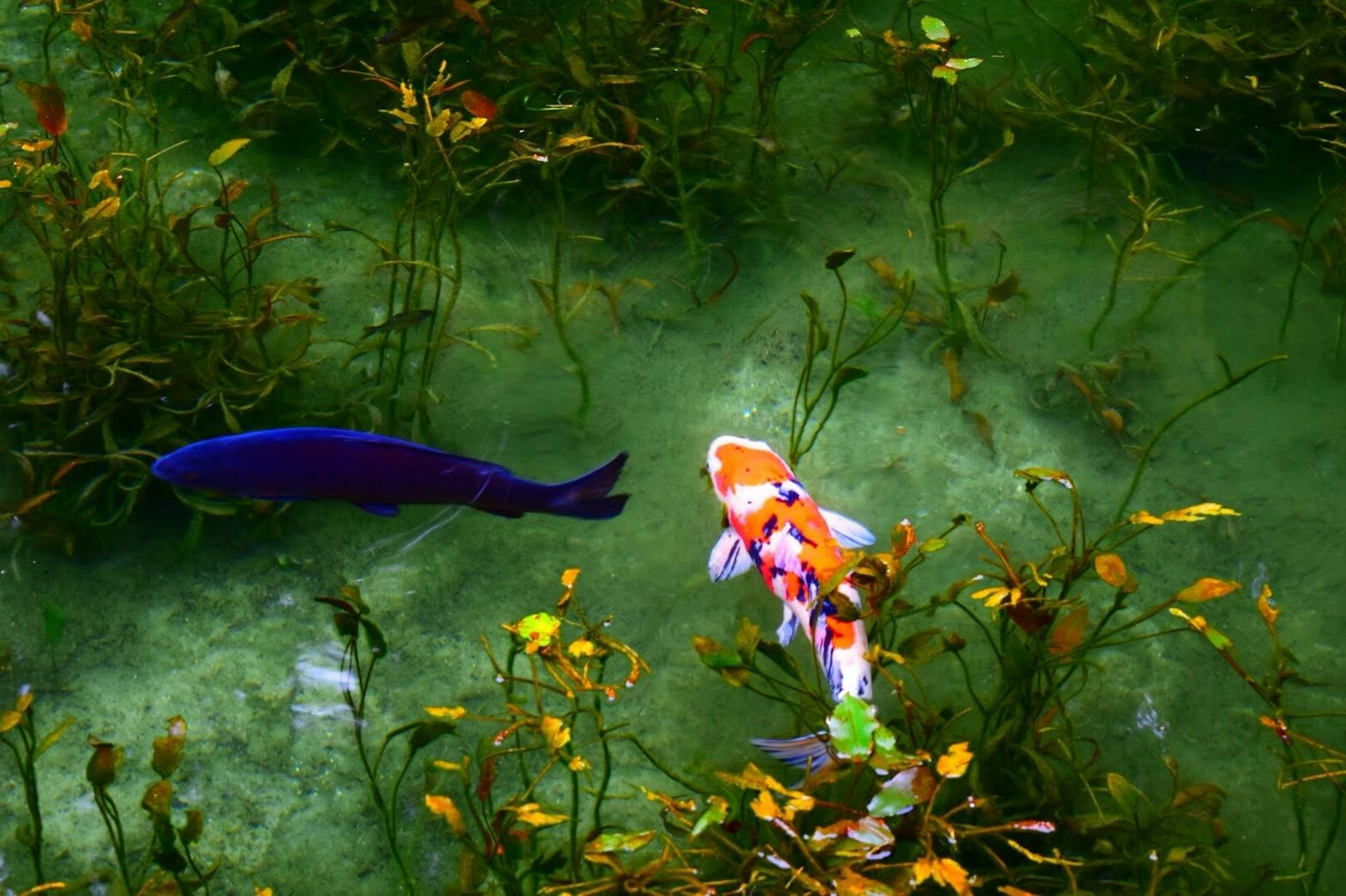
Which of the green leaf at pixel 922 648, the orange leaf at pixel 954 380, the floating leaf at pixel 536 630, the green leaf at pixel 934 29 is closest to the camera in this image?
the floating leaf at pixel 536 630

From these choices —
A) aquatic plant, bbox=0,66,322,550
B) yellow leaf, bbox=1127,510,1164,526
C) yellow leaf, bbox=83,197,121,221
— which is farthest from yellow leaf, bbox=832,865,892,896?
yellow leaf, bbox=83,197,121,221

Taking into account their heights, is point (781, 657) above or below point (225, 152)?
below

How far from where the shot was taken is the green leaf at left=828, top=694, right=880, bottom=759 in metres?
2.35

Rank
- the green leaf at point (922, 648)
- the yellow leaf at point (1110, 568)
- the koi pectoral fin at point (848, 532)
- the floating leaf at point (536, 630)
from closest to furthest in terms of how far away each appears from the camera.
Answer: the floating leaf at point (536, 630)
the yellow leaf at point (1110, 568)
the green leaf at point (922, 648)
the koi pectoral fin at point (848, 532)

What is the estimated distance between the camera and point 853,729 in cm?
236

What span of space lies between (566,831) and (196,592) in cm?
148

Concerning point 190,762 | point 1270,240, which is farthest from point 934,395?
point 190,762

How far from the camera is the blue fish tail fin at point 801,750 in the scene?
3121mm

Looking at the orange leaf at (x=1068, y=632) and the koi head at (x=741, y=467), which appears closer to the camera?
the orange leaf at (x=1068, y=632)

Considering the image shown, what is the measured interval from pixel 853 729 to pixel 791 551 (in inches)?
41.9

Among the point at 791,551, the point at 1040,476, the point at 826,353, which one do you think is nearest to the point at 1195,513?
the point at 1040,476

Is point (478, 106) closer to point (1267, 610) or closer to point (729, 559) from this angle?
point (729, 559)

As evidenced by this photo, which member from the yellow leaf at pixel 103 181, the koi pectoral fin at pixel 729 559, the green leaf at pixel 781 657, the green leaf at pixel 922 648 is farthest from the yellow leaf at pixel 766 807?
the yellow leaf at pixel 103 181

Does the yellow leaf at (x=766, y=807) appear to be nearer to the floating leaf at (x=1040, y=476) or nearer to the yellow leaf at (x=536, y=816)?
the yellow leaf at (x=536, y=816)
